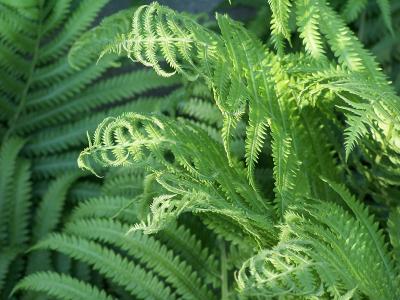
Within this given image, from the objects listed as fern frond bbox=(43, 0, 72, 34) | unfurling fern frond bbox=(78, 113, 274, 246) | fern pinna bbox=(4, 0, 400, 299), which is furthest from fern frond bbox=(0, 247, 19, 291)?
fern frond bbox=(43, 0, 72, 34)

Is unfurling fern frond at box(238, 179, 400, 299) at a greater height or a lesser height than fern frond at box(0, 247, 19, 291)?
greater

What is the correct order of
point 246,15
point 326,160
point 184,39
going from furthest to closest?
point 246,15
point 326,160
point 184,39

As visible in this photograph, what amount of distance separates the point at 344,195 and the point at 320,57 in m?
0.25

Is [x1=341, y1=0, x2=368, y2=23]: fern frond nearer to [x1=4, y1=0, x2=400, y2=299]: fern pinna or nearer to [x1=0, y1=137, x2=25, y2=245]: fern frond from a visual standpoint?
[x1=4, y1=0, x2=400, y2=299]: fern pinna

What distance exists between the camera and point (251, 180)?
3.39ft

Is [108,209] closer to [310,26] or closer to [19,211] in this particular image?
[19,211]

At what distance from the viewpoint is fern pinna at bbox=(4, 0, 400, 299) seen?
3.20ft

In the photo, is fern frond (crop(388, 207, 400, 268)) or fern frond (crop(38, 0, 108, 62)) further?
fern frond (crop(38, 0, 108, 62))

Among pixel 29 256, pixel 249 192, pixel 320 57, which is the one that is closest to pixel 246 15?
pixel 320 57

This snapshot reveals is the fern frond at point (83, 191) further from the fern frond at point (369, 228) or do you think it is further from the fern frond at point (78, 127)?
the fern frond at point (369, 228)

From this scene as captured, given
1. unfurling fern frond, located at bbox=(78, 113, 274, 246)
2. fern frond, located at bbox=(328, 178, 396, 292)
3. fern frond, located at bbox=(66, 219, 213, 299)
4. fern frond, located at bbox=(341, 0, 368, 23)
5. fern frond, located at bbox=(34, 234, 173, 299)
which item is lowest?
fern frond, located at bbox=(34, 234, 173, 299)

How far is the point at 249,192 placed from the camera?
3.56 feet

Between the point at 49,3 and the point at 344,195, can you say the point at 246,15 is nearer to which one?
the point at 49,3

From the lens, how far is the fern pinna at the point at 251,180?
98 cm
